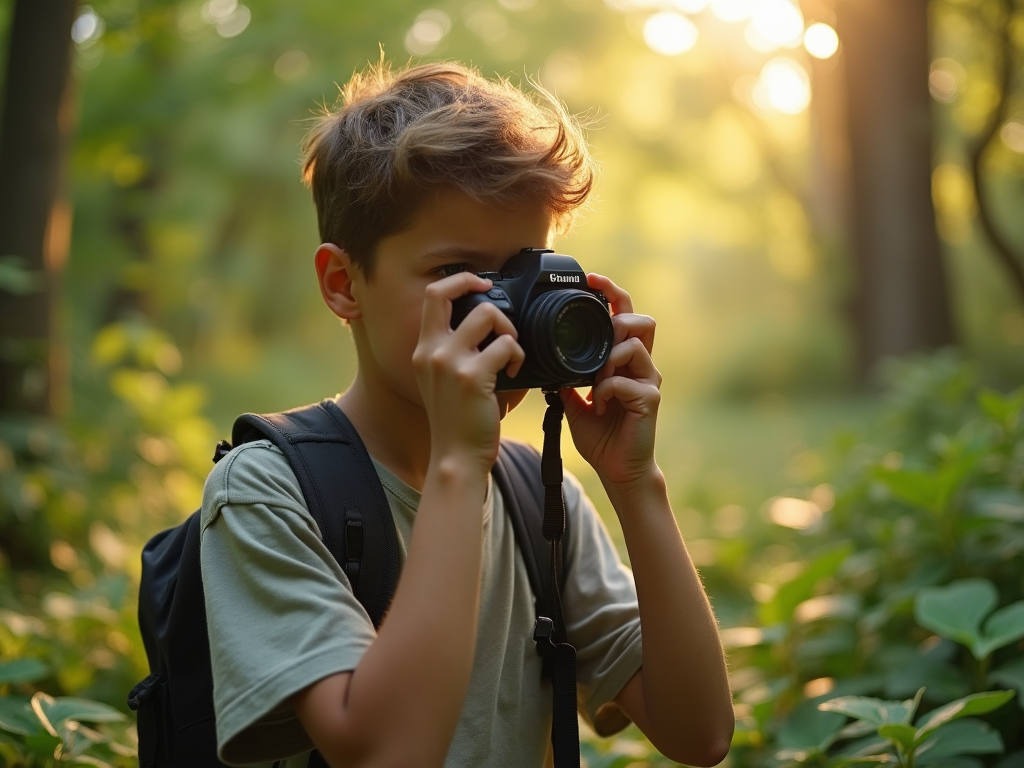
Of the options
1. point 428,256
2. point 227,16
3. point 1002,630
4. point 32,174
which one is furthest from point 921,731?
point 227,16

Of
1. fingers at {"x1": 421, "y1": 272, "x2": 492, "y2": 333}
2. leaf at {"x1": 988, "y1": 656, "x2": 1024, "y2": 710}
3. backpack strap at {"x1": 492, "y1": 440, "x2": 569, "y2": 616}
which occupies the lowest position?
leaf at {"x1": 988, "y1": 656, "x2": 1024, "y2": 710}

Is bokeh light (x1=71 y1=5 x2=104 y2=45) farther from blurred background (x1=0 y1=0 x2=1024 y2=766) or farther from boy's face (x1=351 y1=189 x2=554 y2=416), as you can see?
boy's face (x1=351 y1=189 x2=554 y2=416)

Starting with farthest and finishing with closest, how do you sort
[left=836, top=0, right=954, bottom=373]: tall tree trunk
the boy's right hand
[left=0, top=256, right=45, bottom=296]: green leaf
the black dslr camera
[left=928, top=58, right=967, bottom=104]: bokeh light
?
[left=928, top=58, right=967, bottom=104]: bokeh light → [left=836, top=0, right=954, bottom=373]: tall tree trunk → [left=0, top=256, right=45, bottom=296]: green leaf → the black dslr camera → the boy's right hand

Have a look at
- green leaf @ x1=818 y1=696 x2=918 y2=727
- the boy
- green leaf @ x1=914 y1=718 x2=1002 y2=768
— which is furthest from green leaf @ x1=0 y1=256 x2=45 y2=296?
green leaf @ x1=914 y1=718 x2=1002 y2=768

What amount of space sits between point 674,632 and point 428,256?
0.72 meters

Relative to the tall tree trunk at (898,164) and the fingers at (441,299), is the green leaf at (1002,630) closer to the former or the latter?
the fingers at (441,299)

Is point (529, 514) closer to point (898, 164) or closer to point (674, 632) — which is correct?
point (674, 632)

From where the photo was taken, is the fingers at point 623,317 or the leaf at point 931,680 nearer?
the fingers at point 623,317

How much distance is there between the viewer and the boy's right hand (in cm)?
136

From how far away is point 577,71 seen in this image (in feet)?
48.0

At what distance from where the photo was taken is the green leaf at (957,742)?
5.45ft

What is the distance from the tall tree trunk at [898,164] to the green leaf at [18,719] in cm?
806

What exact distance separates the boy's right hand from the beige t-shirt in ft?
0.82

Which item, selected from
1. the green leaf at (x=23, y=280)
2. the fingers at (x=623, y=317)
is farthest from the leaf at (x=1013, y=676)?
the green leaf at (x=23, y=280)
